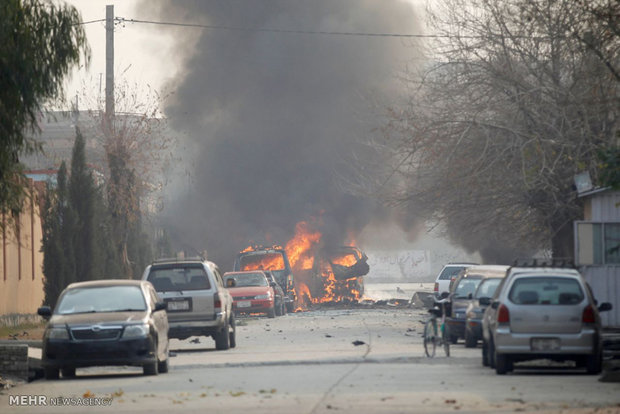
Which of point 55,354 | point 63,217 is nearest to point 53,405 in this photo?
point 55,354

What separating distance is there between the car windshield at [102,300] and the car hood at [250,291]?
20.2 m

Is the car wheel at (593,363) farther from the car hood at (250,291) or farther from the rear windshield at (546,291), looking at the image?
the car hood at (250,291)

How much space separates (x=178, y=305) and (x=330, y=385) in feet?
28.9

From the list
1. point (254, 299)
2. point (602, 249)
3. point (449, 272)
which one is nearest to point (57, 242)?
point (254, 299)

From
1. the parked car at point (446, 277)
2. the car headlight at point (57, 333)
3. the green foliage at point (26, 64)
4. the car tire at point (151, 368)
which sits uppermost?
the green foliage at point (26, 64)

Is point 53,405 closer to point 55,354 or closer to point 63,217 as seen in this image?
point 55,354

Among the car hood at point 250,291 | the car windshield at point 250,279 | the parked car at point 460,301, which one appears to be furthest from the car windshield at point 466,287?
the car windshield at point 250,279

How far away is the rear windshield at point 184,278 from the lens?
22859 millimetres

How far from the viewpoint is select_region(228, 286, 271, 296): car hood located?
3797 centimetres

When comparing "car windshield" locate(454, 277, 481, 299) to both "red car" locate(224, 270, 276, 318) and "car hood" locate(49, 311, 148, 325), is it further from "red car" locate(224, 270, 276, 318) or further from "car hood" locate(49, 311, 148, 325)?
"red car" locate(224, 270, 276, 318)

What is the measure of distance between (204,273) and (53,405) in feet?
33.2

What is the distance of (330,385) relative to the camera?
46.7 feet

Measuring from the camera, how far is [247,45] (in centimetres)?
6450

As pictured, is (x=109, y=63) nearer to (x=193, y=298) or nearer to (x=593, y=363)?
(x=193, y=298)
